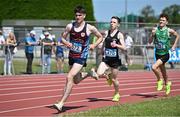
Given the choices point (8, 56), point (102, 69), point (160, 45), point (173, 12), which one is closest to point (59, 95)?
point (102, 69)

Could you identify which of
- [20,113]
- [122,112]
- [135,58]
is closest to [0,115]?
[20,113]

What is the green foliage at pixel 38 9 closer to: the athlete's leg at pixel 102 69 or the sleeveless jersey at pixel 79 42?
the athlete's leg at pixel 102 69

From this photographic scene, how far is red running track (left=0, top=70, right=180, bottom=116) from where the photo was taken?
9.90 meters

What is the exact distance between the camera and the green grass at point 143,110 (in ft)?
28.9

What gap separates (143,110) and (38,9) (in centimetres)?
4128

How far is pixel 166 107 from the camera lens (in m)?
9.70

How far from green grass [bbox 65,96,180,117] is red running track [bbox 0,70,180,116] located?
676 mm

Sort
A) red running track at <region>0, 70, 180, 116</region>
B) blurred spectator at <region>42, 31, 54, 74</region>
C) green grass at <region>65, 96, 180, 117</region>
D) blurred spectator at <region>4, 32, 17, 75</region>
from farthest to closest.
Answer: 1. blurred spectator at <region>42, 31, 54, 74</region>
2. blurred spectator at <region>4, 32, 17, 75</region>
3. red running track at <region>0, 70, 180, 116</region>
4. green grass at <region>65, 96, 180, 117</region>

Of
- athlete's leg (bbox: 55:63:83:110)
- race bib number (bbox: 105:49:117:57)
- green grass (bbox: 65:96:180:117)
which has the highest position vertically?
race bib number (bbox: 105:49:117:57)

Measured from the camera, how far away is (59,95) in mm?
12344

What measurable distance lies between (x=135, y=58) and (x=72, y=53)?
18.0m

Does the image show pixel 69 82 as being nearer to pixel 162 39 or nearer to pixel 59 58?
pixel 162 39

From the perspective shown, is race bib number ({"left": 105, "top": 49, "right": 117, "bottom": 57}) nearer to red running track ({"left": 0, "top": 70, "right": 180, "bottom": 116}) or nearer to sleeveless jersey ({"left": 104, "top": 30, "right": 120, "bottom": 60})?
sleeveless jersey ({"left": 104, "top": 30, "right": 120, "bottom": 60})

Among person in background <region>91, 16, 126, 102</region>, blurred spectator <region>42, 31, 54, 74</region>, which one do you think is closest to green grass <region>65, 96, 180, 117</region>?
person in background <region>91, 16, 126, 102</region>
